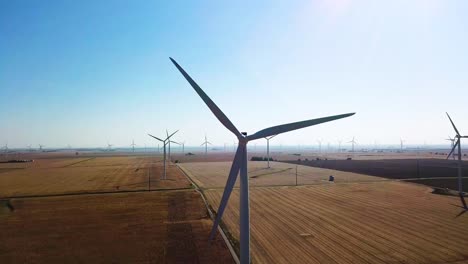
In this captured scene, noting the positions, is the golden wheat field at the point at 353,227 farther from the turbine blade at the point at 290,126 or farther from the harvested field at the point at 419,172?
the harvested field at the point at 419,172

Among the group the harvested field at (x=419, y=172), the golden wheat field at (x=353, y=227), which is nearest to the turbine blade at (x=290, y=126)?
the golden wheat field at (x=353, y=227)

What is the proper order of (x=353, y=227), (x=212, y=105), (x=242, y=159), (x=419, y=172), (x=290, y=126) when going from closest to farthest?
(x=242, y=159) → (x=290, y=126) → (x=212, y=105) → (x=353, y=227) → (x=419, y=172)

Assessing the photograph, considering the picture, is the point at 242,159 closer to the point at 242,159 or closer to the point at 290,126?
the point at 242,159

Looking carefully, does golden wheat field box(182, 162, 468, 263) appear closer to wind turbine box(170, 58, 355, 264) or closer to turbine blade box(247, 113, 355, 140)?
wind turbine box(170, 58, 355, 264)

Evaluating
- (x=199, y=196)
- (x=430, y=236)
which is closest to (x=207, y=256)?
(x=430, y=236)

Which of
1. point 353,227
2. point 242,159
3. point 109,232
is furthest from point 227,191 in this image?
point 353,227
